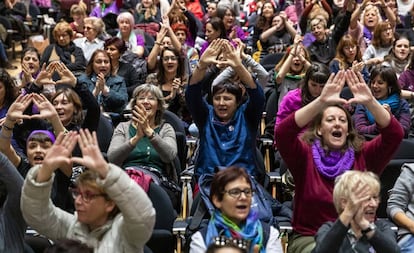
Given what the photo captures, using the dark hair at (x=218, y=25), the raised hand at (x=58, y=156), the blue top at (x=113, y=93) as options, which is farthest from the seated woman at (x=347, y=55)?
the raised hand at (x=58, y=156)

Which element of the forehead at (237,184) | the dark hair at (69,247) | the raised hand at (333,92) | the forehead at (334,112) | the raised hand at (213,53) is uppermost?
the raised hand at (213,53)

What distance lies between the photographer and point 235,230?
3.09m

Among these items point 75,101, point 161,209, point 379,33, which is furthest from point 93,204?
point 379,33

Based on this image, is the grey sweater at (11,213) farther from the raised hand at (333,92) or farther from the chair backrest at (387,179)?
the chair backrest at (387,179)

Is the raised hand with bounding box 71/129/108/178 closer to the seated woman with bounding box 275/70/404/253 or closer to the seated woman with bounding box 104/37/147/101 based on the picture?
the seated woman with bounding box 275/70/404/253

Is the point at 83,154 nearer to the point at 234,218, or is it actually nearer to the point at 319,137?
the point at 234,218

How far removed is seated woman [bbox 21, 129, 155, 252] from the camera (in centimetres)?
264

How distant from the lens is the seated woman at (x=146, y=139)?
4.05 m

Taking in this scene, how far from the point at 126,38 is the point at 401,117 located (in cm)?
298

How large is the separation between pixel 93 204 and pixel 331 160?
116 cm

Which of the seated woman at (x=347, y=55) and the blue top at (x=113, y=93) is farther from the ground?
the seated woman at (x=347, y=55)

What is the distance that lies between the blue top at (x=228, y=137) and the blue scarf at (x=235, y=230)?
→ 2.97ft

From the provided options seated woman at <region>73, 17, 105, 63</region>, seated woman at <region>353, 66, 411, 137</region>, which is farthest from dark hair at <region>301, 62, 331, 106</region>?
seated woman at <region>73, 17, 105, 63</region>

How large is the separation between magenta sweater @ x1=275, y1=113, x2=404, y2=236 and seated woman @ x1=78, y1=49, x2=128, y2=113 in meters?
2.14
